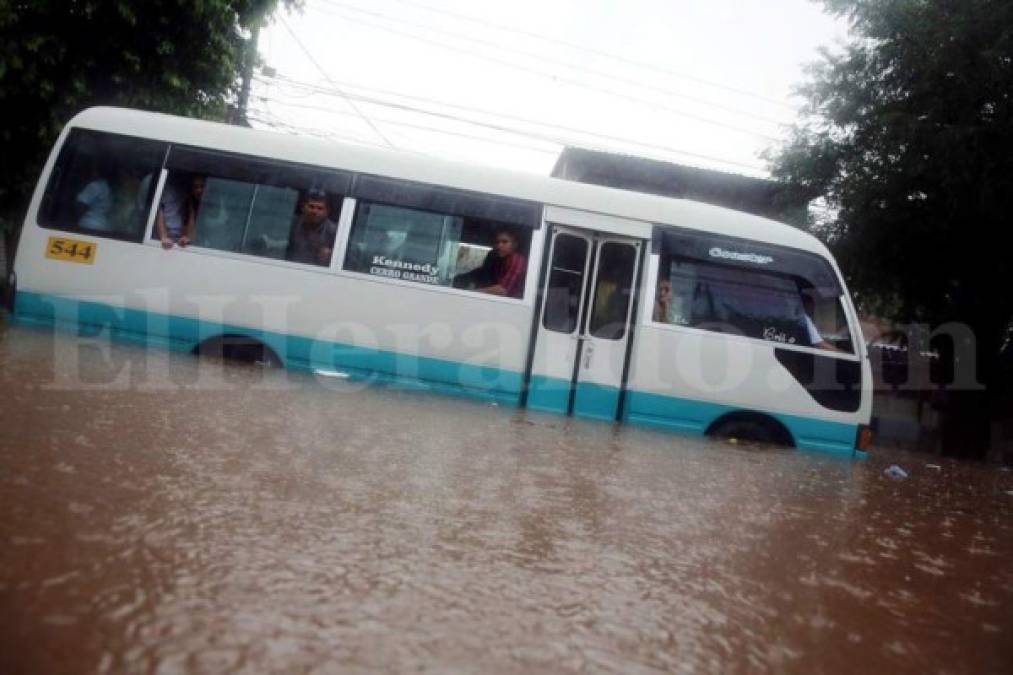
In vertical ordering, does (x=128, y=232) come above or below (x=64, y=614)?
above

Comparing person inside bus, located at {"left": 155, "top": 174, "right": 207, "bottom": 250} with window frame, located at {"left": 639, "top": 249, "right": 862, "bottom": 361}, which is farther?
person inside bus, located at {"left": 155, "top": 174, "right": 207, "bottom": 250}

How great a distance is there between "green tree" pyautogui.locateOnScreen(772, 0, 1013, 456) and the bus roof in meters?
5.26

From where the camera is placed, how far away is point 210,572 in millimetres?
1911

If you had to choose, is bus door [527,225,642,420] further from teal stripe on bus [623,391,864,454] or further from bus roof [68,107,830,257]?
bus roof [68,107,830,257]

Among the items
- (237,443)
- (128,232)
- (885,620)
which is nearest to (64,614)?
(237,443)

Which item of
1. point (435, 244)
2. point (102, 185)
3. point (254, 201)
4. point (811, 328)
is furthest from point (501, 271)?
point (102, 185)

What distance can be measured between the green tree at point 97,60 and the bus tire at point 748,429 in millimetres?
8227

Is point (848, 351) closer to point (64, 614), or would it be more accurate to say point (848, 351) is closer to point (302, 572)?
point (302, 572)

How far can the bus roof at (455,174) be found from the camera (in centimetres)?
695

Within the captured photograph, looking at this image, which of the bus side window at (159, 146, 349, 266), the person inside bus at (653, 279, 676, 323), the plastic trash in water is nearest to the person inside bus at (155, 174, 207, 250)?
the bus side window at (159, 146, 349, 266)

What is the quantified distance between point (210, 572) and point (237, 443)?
1.74 meters

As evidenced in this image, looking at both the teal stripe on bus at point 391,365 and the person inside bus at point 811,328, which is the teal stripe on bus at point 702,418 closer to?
the teal stripe on bus at point 391,365

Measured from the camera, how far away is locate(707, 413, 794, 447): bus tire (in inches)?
269

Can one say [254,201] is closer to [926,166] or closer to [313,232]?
[313,232]
